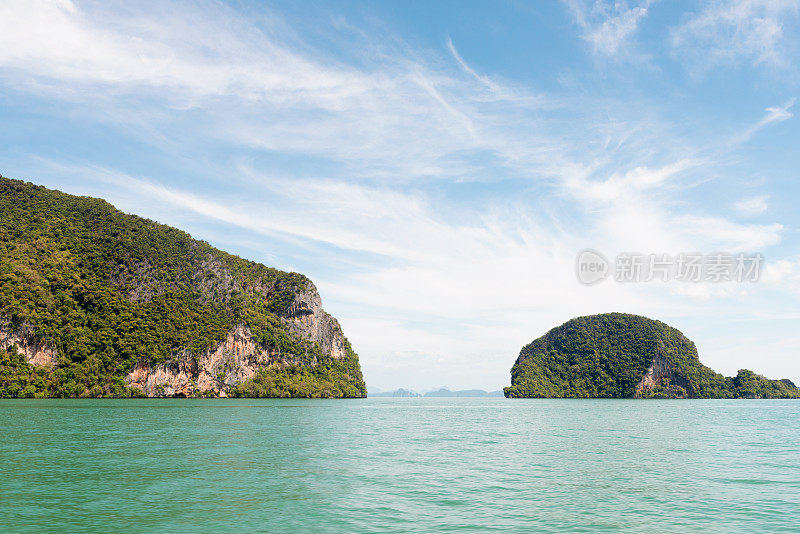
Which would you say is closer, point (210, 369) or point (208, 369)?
point (208, 369)

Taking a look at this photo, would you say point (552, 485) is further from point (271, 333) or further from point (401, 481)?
point (271, 333)

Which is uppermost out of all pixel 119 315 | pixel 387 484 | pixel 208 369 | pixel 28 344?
pixel 119 315

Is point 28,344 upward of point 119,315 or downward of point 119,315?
downward

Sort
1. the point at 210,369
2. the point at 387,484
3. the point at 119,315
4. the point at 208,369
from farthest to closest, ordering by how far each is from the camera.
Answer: the point at 210,369 → the point at 208,369 → the point at 119,315 → the point at 387,484

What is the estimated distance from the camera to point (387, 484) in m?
25.4

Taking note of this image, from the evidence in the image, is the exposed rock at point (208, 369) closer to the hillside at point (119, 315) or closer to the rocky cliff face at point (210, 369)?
the rocky cliff face at point (210, 369)

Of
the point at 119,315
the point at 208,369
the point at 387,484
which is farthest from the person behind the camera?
the point at 208,369

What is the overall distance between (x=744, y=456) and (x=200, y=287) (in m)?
176

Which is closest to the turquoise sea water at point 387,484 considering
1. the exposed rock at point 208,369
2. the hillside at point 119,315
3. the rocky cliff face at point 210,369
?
the hillside at point 119,315

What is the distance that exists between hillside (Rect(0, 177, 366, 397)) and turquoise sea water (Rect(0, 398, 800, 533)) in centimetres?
9813

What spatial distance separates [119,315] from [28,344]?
2676 centimetres

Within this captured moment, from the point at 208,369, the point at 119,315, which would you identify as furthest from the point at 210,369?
the point at 119,315

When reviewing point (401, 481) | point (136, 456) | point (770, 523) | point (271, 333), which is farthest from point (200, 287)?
point (770, 523)

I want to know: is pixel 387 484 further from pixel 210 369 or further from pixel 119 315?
pixel 210 369
